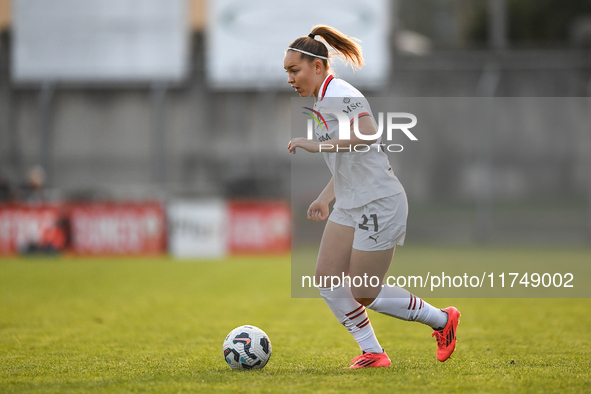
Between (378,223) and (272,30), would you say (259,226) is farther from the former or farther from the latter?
(378,223)

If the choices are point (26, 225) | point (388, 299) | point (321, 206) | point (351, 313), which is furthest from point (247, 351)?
point (26, 225)

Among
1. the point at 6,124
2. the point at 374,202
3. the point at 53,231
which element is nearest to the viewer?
the point at 374,202

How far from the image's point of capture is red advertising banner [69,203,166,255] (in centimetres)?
1504

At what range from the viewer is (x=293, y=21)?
68.3ft

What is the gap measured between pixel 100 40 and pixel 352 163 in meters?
18.9

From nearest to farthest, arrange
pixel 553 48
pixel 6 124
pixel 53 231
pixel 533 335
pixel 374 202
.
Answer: pixel 374 202 < pixel 533 335 < pixel 53 231 < pixel 6 124 < pixel 553 48

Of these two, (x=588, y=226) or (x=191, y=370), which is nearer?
(x=191, y=370)

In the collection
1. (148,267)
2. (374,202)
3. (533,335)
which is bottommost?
(148,267)

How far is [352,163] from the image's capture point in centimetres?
427

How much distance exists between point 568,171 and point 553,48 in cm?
1306

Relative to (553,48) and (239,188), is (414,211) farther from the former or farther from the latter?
(553,48)

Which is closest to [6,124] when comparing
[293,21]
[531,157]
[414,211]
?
Result: [293,21]

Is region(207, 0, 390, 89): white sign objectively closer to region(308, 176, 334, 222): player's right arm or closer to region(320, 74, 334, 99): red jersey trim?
region(308, 176, 334, 222): player's right arm

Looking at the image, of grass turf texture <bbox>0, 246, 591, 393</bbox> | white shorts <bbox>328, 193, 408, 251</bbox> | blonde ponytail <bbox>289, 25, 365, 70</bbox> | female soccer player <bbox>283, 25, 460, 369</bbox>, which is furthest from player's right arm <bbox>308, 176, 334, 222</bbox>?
grass turf texture <bbox>0, 246, 591, 393</bbox>
